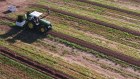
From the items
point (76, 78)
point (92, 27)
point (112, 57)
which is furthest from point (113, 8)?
point (76, 78)

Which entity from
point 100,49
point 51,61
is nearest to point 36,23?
point 51,61

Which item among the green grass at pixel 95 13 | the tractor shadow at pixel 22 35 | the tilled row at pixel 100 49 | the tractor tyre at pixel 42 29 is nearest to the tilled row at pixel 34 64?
the tractor shadow at pixel 22 35

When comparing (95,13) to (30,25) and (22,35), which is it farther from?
(22,35)

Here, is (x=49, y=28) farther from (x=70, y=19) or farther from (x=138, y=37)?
(x=138, y=37)

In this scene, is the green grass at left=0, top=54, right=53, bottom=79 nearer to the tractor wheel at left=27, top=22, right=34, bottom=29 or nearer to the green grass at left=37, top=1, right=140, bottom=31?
the tractor wheel at left=27, top=22, right=34, bottom=29

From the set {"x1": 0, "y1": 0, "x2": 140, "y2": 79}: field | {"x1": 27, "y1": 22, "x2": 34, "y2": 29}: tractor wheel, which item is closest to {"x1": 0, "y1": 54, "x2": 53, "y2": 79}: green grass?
{"x1": 0, "y1": 0, "x2": 140, "y2": 79}: field
